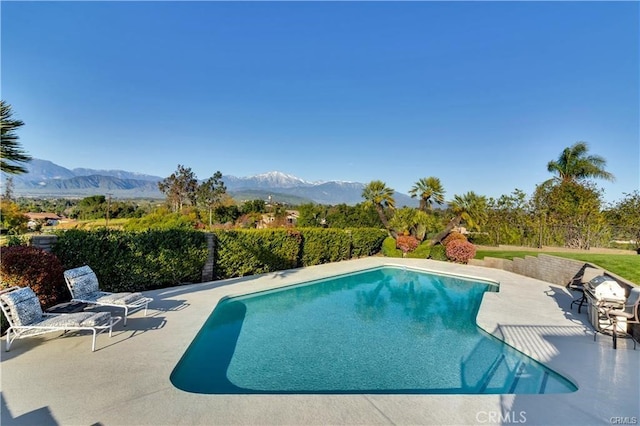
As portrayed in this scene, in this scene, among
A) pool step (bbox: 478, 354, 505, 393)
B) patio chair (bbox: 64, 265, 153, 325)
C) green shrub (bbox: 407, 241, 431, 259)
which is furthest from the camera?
green shrub (bbox: 407, 241, 431, 259)

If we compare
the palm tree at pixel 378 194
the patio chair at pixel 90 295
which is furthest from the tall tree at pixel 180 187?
the patio chair at pixel 90 295

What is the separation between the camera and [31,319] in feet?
15.8

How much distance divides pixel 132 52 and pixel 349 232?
53.4 ft

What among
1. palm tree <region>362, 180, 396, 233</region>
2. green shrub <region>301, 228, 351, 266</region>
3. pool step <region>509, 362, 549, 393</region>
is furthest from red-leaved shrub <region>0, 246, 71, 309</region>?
palm tree <region>362, 180, 396, 233</region>

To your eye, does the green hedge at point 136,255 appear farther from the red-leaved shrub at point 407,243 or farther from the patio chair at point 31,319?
the red-leaved shrub at point 407,243

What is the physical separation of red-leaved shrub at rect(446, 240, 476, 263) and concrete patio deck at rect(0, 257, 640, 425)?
9974 mm

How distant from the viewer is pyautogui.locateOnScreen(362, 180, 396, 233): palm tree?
2042cm

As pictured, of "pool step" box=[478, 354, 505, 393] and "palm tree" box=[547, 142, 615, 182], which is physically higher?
"palm tree" box=[547, 142, 615, 182]

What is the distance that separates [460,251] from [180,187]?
1881 inches

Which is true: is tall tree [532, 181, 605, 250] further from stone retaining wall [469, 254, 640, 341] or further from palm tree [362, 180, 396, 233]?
palm tree [362, 180, 396, 233]

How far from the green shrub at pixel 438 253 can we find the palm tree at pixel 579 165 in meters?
13.2

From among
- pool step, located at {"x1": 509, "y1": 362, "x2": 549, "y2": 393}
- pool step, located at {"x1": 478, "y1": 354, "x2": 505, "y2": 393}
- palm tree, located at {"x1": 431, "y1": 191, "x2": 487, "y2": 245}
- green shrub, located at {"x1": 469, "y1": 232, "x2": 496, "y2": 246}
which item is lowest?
pool step, located at {"x1": 478, "y1": 354, "x2": 505, "y2": 393}

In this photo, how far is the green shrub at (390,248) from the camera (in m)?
18.5

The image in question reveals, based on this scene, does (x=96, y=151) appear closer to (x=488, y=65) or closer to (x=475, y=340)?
(x=488, y=65)
